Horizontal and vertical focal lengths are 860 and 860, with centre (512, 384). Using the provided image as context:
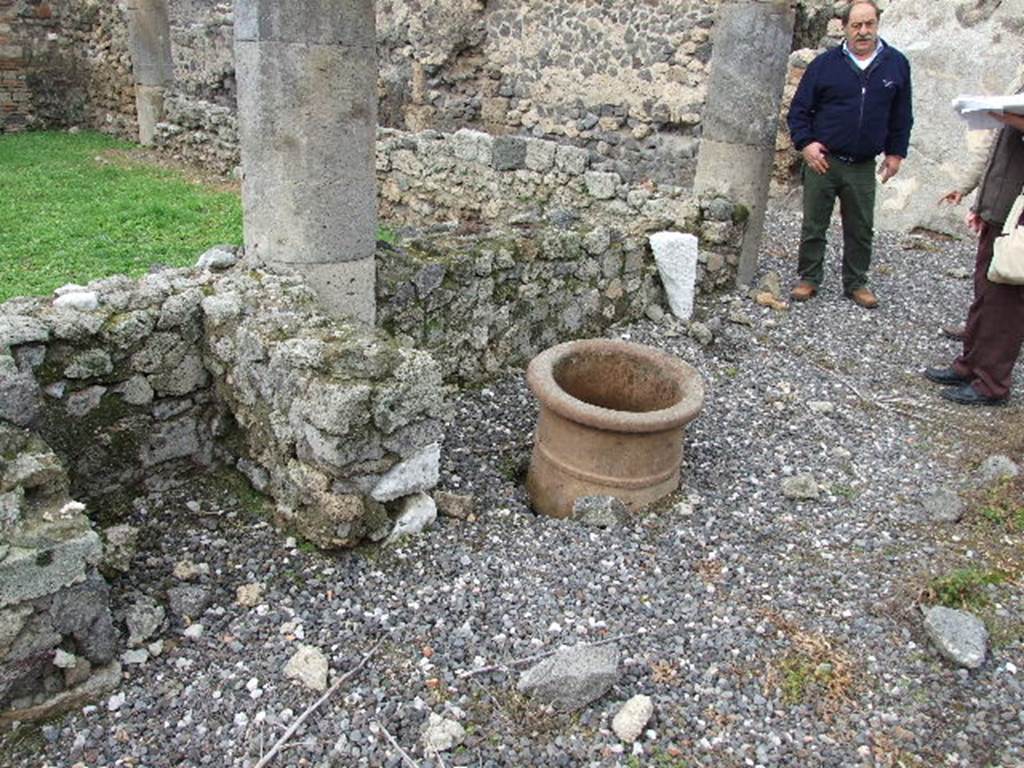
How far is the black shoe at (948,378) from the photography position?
5258 millimetres

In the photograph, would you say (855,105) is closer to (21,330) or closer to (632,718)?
(632,718)

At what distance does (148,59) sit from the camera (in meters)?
11.7

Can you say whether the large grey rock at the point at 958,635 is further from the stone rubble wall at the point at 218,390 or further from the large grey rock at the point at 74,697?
the large grey rock at the point at 74,697

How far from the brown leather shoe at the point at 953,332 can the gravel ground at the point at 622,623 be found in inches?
66.0

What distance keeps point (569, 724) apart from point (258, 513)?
163 cm

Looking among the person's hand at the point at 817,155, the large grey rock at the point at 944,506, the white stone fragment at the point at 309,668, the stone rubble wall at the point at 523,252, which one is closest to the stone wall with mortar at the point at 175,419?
the white stone fragment at the point at 309,668

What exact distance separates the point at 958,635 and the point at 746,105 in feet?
14.4

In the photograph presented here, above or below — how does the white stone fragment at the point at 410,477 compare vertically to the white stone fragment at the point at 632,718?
above

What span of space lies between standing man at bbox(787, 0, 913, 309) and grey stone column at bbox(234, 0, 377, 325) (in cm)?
347

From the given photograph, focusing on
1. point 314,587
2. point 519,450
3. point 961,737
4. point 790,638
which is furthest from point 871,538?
point 314,587

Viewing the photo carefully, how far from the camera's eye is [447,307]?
187 inches

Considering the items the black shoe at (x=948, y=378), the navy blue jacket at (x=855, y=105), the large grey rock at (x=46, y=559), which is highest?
the navy blue jacket at (x=855, y=105)

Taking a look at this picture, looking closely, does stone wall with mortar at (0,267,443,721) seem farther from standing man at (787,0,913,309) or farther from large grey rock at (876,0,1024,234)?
large grey rock at (876,0,1024,234)

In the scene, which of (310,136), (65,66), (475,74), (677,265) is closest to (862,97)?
(677,265)
